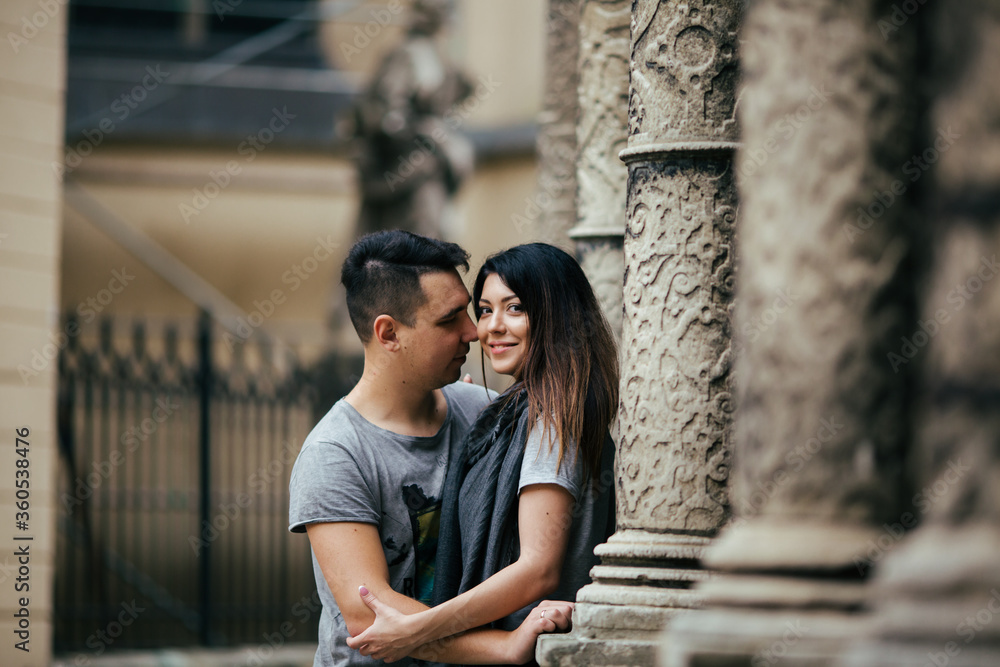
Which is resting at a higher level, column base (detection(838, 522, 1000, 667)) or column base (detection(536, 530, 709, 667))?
column base (detection(838, 522, 1000, 667))

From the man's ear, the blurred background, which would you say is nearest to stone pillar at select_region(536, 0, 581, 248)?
the man's ear

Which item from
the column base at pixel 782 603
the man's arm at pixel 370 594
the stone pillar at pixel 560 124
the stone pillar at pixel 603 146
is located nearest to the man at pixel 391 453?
the man's arm at pixel 370 594

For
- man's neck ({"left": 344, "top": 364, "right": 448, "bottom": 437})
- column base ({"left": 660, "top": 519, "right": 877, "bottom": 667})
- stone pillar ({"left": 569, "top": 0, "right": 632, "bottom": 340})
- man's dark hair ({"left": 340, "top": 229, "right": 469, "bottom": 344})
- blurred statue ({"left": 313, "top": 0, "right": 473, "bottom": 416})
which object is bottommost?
column base ({"left": 660, "top": 519, "right": 877, "bottom": 667})

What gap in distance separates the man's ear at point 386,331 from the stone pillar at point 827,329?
5.34 ft

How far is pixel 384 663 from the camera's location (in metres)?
3.29

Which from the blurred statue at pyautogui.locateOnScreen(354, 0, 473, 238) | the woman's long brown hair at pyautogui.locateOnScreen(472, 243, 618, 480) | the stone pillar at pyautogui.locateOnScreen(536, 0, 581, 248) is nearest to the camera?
the woman's long brown hair at pyautogui.locateOnScreen(472, 243, 618, 480)

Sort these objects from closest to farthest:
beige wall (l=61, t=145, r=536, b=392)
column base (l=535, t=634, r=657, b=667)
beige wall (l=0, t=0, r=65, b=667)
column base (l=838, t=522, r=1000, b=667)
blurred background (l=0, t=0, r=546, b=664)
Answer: column base (l=838, t=522, r=1000, b=667)
column base (l=535, t=634, r=657, b=667)
beige wall (l=0, t=0, r=65, b=667)
blurred background (l=0, t=0, r=546, b=664)
beige wall (l=61, t=145, r=536, b=392)

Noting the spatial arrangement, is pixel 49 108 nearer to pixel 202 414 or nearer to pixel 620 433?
pixel 202 414

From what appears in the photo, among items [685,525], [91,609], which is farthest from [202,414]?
[685,525]

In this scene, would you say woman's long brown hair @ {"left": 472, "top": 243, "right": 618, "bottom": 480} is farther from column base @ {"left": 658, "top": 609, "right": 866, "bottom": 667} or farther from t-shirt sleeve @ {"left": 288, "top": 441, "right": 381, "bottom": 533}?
column base @ {"left": 658, "top": 609, "right": 866, "bottom": 667}

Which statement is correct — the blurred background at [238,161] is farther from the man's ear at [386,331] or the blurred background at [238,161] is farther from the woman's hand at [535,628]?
Answer: the woman's hand at [535,628]

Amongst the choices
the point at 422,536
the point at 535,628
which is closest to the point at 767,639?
the point at 535,628

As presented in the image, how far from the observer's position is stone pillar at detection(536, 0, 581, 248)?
5016 millimetres

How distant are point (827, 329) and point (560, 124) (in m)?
3.27
